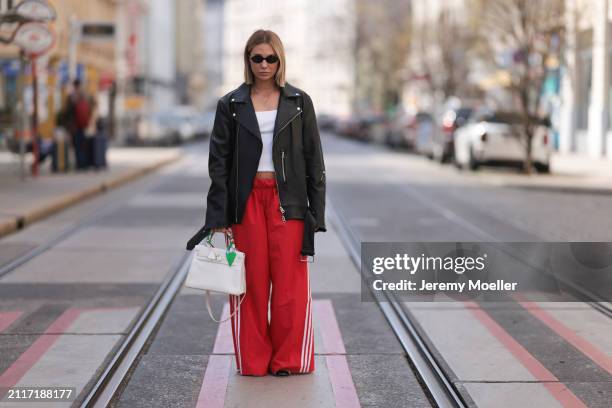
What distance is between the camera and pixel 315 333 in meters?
7.53

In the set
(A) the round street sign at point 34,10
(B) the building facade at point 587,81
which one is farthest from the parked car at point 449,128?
(A) the round street sign at point 34,10

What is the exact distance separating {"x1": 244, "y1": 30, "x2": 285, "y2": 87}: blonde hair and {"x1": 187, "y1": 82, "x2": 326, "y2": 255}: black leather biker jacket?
0.08 meters

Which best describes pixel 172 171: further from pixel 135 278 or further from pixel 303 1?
pixel 303 1

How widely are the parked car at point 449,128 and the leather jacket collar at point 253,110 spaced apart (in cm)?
2592

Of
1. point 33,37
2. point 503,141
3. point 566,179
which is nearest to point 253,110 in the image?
point 33,37

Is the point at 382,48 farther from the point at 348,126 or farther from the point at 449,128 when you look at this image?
the point at 449,128

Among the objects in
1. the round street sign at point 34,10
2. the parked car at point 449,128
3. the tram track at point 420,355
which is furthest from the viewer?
the parked car at point 449,128

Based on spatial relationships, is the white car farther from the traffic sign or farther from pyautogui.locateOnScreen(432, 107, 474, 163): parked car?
the traffic sign

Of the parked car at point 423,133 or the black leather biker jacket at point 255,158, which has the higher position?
the black leather biker jacket at point 255,158

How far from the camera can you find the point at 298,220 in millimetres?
6059

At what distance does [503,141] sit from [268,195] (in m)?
21.0

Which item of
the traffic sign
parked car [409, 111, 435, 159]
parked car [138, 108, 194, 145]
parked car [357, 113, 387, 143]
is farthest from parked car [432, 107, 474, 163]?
parked car [357, 113, 387, 143]

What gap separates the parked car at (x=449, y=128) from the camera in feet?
105

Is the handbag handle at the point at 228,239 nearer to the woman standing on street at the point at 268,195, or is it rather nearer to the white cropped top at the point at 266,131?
the woman standing on street at the point at 268,195
